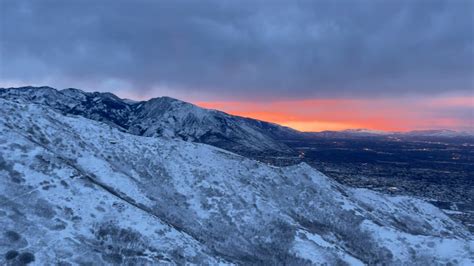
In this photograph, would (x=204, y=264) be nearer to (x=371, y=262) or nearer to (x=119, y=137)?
(x=371, y=262)

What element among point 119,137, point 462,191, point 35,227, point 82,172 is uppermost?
point 119,137

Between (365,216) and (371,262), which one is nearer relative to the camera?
(371,262)

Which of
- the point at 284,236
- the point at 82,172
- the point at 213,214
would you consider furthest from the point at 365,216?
the point at 82,172

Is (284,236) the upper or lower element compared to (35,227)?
lower

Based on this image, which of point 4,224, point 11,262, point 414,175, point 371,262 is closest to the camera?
point 11,262

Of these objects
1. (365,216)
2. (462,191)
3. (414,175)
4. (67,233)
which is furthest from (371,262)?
(414,175)

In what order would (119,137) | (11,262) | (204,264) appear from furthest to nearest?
1. (119,137)
2. (204,264)
3. (11,262)
